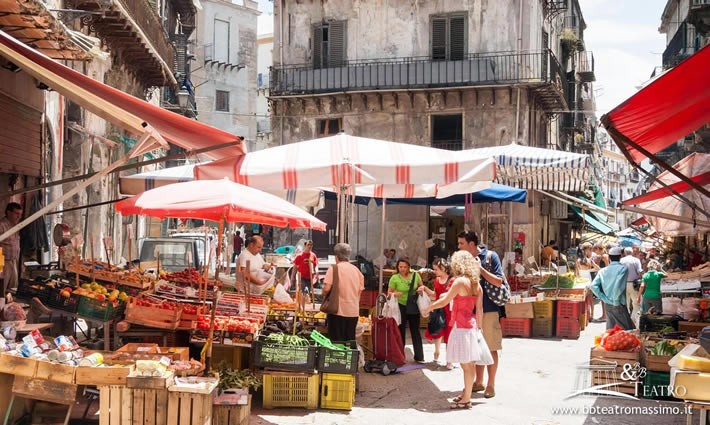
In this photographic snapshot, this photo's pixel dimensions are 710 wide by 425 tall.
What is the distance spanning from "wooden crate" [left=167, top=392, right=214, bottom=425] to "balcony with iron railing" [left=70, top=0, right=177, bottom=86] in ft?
34.5

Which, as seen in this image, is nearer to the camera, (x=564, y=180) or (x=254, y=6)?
(x=564, y=180)

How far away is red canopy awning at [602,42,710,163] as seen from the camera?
5.52 meters

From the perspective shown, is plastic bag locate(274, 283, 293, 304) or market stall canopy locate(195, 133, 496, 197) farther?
plastic bag locate(274, 283, 293, 304)

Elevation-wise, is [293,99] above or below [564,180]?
above

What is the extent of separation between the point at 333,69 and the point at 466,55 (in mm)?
4618

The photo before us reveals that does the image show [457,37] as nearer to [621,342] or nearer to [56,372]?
[621,342]

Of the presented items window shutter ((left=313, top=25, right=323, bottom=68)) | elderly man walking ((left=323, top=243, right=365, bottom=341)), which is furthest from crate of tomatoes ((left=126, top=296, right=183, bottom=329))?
window shutter ((left=313, top=25, right=323, bottom=68))

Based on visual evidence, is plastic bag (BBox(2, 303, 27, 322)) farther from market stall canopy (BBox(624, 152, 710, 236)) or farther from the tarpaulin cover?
the tarpaulin cover

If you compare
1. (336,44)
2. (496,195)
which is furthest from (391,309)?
→ (336,44)

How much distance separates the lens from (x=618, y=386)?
324 inches

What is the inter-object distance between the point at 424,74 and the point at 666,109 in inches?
773

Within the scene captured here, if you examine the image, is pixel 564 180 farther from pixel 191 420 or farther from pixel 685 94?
pixel 191 420

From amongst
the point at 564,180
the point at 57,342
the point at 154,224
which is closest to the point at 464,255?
the point at 57,342

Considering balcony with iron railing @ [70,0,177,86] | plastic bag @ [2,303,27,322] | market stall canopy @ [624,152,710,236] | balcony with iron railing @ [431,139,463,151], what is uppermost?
balcony with iron railing @ [70,0,177,86]
